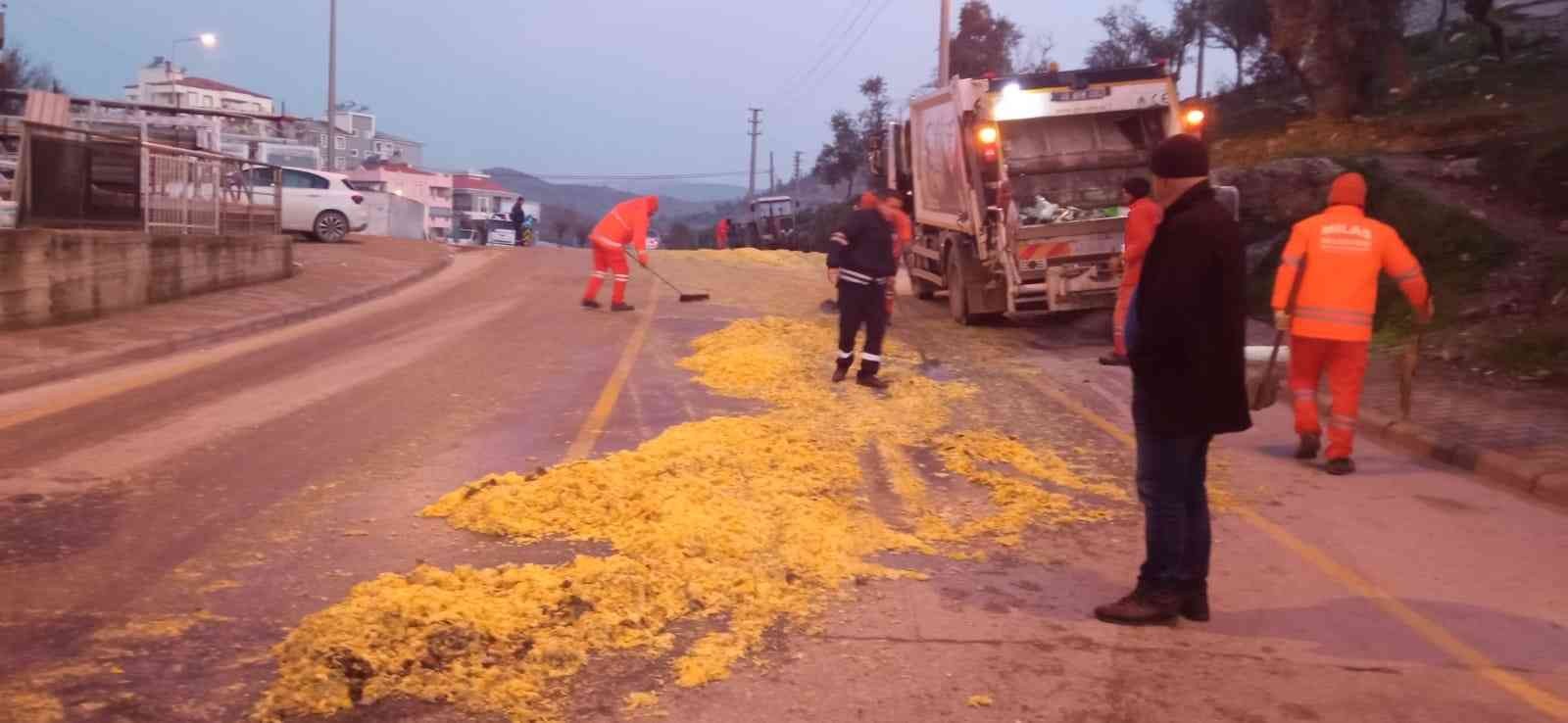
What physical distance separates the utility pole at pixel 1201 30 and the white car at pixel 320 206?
78.9 ft

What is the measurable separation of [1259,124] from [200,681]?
27.7 meters

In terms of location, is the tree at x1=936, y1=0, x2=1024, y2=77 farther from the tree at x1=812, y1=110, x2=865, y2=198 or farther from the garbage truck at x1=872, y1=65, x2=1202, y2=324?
the garbage truck at x1=872, y1=65, x2=1202, y2=324

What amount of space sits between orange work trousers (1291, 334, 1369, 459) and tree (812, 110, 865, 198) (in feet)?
182

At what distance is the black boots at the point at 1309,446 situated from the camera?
9.05 metres

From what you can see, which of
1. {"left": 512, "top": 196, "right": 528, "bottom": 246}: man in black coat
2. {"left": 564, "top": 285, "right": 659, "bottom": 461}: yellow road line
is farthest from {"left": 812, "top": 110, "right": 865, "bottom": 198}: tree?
{"left": 564, "top": 285, "right": 659, "bottom": 461}: yellow road line

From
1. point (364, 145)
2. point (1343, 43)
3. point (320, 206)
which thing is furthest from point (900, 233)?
point (364, 145)

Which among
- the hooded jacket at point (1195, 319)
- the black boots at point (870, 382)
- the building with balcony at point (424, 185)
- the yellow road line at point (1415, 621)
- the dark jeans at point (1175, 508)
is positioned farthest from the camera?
the building with balcony at point (424, 185)

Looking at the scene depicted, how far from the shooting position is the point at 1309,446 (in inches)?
357

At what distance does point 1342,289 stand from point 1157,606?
13.5ft

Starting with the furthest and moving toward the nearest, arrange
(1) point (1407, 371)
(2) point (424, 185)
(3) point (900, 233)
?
(2) point (424, 185)
(3) point (900, 233)
(1) point (1407, 371)

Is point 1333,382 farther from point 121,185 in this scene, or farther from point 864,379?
point 121,185

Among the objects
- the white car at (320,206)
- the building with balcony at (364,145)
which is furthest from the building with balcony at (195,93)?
the white car at (320,206)

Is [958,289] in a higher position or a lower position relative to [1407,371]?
higher

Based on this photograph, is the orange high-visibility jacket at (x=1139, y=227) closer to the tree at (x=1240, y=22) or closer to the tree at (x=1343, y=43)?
the tree at (x=1343, y=43)
